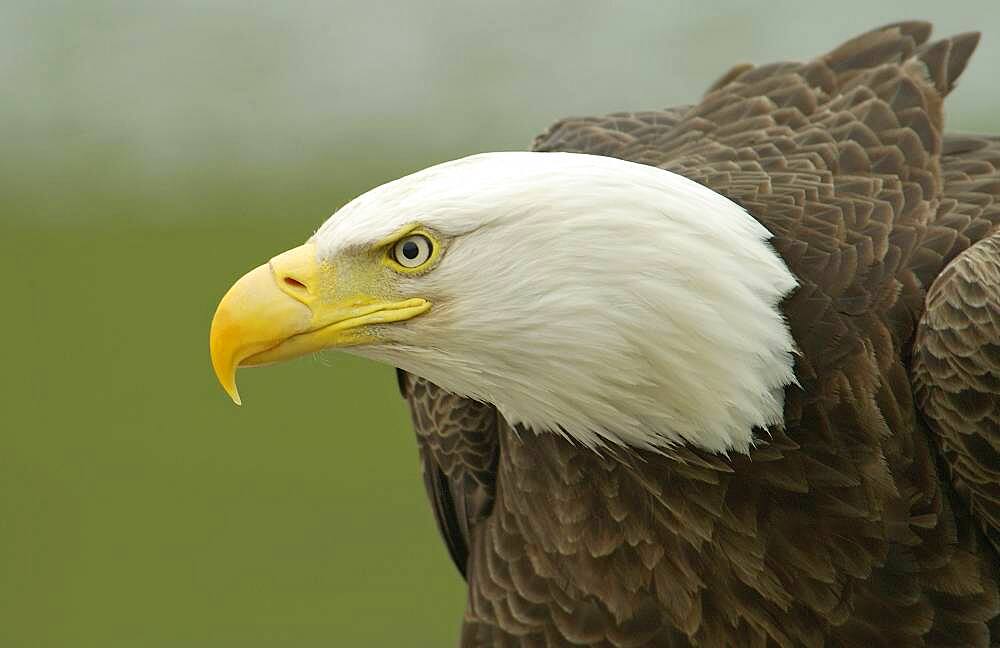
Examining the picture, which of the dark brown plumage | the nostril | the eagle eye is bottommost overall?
the dark brown plumage

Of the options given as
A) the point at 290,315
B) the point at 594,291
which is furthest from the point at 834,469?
the point at 290,315

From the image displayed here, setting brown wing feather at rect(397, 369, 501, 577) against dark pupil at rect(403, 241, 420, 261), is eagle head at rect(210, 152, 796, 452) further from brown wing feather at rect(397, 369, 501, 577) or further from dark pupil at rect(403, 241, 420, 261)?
brown wing feather at rect(397, 369, 501, 577)

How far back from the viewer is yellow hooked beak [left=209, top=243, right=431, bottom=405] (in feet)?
10.1

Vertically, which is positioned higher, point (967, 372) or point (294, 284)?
point (294, 284)

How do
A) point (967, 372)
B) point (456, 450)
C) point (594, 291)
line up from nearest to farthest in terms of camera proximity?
point (594, 291), point (967, 372), point (456, 450)

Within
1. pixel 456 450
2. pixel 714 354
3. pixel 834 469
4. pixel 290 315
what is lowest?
pixel 834 469

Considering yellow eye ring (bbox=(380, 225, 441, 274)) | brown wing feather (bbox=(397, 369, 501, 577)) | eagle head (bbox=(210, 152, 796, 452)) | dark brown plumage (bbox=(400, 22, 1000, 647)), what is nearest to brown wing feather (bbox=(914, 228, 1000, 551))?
dark brown plumage (bbox=(400, 22, 1000, 647))

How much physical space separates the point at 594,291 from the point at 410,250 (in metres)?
0.38

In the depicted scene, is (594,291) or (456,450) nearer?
(594,291)

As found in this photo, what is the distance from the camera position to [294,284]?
313cm

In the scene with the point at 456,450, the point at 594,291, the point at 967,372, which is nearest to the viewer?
the point at 594,291

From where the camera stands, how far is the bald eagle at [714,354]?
3.06 metres

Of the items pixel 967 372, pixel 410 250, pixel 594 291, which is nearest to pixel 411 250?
pixel 410 250

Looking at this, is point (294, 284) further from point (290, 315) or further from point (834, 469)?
point (834, 469)
